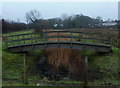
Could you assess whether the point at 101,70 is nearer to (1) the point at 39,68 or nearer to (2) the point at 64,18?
(1) the point at 39,68

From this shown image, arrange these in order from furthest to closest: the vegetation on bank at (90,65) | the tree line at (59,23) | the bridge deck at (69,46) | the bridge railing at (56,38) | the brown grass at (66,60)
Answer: the tree line at (59,23) → the bridge railing at (56,38) → the bridge deck at (69,46) → the brown grass at (66,60) → the vegetation on bank at (90,65)

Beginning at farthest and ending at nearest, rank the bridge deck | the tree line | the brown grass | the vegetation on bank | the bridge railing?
the tree line
the bridge railing
the bridge deck
the brown grass
the vegetation on bank

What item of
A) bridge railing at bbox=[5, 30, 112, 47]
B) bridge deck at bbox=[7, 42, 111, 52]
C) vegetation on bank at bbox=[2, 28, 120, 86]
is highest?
bridge railing at bbox=[5, 30, 112, 47]

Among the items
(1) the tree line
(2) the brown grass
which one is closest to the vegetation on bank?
(2) the brown grass

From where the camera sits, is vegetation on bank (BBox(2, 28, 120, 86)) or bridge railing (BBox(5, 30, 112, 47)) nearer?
vegetation on bank (BBox(2, 28, 120, 86))

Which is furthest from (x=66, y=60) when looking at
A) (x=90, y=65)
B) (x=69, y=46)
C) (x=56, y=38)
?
(x=56, y=38)

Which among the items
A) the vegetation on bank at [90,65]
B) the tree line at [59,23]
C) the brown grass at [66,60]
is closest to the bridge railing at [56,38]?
the vegetation on bank at [90,65]

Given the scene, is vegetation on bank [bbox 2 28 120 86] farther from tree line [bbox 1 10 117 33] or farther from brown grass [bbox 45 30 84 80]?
tree line [bbox 1 10 117 33]

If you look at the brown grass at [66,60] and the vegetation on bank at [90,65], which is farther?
the brown grass at [66,60]

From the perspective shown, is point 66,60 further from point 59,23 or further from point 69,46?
point 59,23

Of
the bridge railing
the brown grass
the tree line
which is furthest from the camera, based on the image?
the tree line

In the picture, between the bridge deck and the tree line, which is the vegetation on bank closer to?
the bridge deck

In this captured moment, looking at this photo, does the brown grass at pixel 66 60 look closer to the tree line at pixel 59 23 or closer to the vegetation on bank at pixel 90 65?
the vegetation on bank at pixel 90 65

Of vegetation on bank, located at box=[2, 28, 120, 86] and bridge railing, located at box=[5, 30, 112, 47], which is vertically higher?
bridge railing, located at box=[5, 30, 112, 47]
